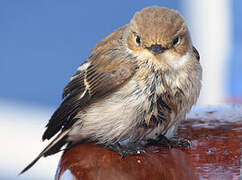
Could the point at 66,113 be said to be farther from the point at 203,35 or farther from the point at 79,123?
the point at 203,35

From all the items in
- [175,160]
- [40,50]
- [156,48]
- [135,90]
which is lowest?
[175,160]

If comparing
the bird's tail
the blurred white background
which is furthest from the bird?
the blurred white background

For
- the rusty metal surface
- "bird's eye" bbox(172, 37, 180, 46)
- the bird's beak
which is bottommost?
the rusty metal surface

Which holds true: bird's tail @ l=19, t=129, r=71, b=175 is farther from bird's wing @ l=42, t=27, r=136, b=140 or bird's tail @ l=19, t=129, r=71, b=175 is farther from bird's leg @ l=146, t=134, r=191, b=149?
bird's leg @ l=146, t=134, r=191, b=149

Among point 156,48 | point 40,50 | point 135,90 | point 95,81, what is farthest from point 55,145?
point 40,50

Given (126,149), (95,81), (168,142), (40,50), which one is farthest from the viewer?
(40,50)

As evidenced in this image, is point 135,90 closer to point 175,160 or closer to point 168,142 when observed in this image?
point 168,142
